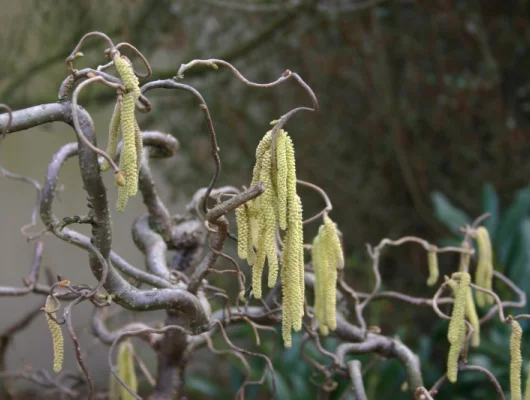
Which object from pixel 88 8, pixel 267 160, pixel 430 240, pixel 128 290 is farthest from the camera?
pixel 430 240

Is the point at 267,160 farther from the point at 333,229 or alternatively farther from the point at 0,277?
the point at 0,277

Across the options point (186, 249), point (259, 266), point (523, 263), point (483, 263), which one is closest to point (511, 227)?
point (523, 263)

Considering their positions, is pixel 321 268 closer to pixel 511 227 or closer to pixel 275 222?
pixel 275 222

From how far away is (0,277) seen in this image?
8.63ft

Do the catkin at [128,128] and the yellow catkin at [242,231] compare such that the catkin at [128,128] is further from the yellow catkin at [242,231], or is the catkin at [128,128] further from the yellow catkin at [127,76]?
the yellow catkin at [242,231]

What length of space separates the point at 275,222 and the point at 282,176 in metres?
0.05

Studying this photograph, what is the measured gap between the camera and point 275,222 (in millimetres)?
615

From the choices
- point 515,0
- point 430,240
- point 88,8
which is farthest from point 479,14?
point 88,8

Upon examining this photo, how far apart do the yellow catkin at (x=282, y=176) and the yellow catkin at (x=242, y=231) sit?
55 millimetres

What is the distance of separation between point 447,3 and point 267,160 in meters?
2.24

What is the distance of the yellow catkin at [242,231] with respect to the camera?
25.0 inches

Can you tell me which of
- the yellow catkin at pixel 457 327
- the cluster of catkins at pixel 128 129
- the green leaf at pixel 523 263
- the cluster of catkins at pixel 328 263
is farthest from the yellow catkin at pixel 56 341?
the green leaf at pixel 523 263

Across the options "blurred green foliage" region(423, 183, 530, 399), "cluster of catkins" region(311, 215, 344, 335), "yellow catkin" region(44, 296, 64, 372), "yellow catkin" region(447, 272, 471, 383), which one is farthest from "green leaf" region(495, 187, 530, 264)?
"yellow catkin" region(44, 296, 64, 372)

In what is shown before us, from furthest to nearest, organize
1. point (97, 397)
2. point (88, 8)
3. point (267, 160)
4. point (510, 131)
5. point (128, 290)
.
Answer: point (510, 131)
point (88, 8)
point (97, 397)
point (128, 290)
point (267, 160)
